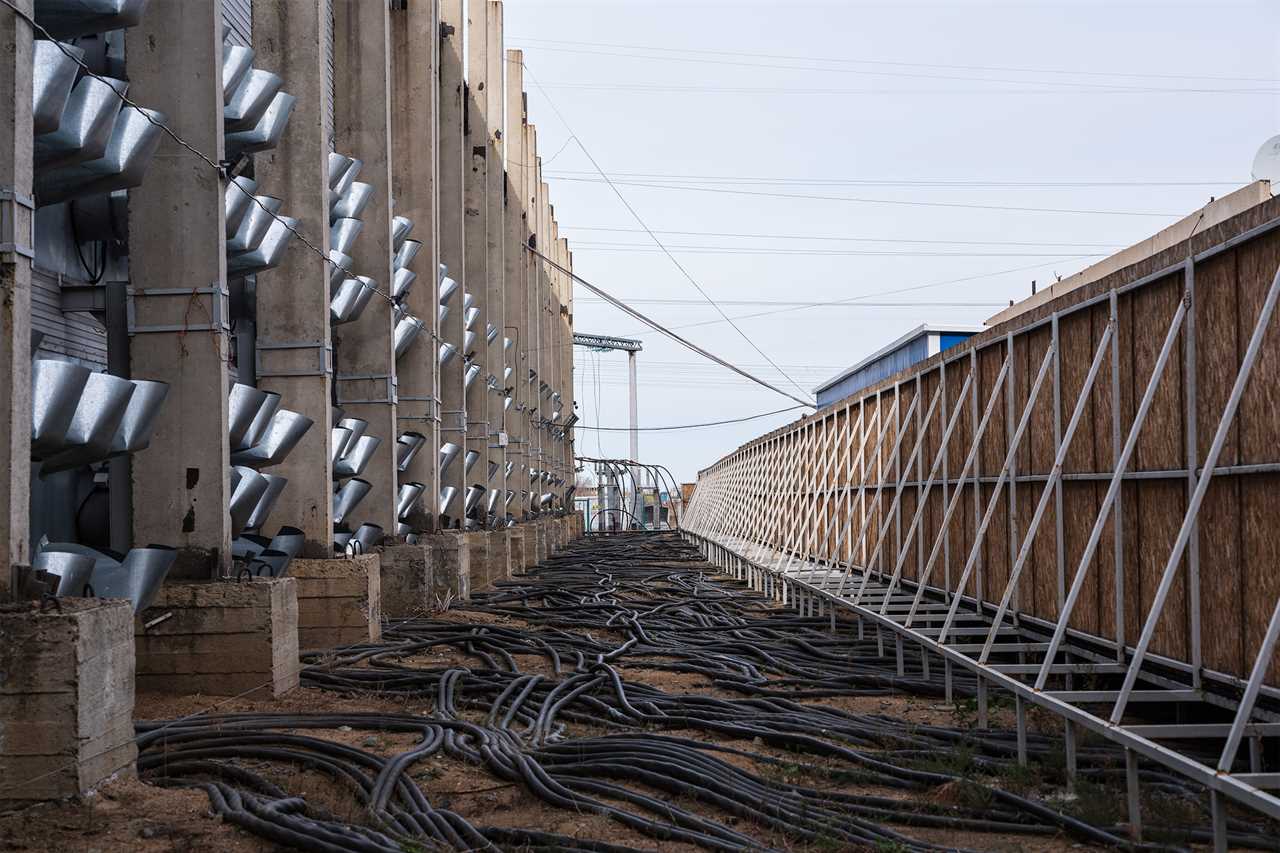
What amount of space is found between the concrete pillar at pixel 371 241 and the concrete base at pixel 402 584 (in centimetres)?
39

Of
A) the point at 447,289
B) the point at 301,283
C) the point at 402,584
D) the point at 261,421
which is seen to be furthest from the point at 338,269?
the point at 447,289

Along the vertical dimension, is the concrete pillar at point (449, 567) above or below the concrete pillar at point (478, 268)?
below

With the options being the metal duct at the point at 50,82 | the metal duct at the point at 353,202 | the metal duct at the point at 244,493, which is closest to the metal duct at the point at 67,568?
the metal duct at the point at 50,82

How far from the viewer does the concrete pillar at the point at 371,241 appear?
569 inches

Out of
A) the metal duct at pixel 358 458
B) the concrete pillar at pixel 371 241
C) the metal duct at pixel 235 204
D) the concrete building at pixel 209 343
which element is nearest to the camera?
the concrete building at pixel 209 343

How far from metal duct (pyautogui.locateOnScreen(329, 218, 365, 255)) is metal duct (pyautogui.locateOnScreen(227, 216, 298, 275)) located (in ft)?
9.00

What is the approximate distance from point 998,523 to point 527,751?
449 cm

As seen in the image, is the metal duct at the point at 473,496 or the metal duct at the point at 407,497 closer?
the metal duct at the point at 407,497

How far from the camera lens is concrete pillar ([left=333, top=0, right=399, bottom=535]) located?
47.4 ft

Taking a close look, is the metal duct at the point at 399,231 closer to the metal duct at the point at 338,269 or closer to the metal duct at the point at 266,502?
the metal duct at the point at 338,269

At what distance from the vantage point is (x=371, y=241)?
48.4ft

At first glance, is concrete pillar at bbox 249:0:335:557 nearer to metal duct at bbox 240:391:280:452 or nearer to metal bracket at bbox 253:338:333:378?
metal bracket at bbox 253:338:333:378

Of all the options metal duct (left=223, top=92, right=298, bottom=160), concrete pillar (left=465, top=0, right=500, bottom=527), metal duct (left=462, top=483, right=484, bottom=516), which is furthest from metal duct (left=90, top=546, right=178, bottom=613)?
concrete pillar (left=465, top=0, right=500, bottom=527)

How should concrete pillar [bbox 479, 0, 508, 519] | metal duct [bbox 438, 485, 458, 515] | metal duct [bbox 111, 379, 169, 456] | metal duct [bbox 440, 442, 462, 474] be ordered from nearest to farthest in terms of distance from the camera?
1. metal duct [bbox 111, 379, 169, 456]
2. metal duct [bbox 438, 485, 458, 515]
3. metal duct [bbox 440, 442, 462, 474]
4. concrete pillar [bbox 479, 0, 508, 519]
